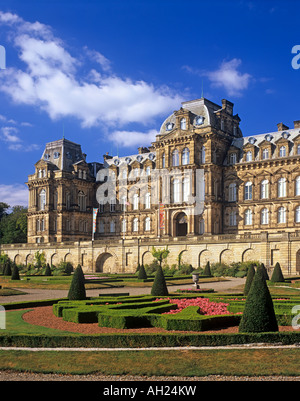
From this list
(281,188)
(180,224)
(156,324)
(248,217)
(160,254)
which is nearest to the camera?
(156,324)

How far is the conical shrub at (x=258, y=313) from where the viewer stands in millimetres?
15617

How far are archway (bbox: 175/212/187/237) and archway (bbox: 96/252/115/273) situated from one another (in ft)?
32.1

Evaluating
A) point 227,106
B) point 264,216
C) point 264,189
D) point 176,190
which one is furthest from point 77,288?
point 227,106

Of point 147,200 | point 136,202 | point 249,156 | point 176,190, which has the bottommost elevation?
point 136,202

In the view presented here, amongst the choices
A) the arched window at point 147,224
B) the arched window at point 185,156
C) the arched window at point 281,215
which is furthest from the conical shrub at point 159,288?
the arched window at point 147,224

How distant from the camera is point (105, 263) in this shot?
227 ft

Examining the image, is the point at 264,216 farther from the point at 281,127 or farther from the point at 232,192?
the point at 281,127

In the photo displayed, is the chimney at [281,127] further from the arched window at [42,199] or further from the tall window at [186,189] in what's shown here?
the arched window at [42,199]

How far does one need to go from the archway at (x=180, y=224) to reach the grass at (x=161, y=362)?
56323 mm

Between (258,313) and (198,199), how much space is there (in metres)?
52.5

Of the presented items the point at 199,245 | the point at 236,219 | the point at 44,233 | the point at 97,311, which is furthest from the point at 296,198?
the point at 97,311

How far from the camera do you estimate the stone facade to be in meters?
64.1

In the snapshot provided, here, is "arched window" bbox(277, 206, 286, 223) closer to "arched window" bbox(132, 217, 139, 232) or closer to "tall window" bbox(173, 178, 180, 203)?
"tall window" bbox(173, 178, 180, 203)
